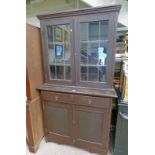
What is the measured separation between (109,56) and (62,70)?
0.64 m

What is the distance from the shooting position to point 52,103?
169 cm

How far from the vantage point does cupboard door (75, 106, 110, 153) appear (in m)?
1.51

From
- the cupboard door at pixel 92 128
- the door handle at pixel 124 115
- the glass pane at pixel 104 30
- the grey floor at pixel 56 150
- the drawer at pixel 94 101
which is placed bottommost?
the grey floor at pixel 56 150

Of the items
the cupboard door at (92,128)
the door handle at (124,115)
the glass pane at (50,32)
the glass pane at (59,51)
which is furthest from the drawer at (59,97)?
the glass pane at (50,32)

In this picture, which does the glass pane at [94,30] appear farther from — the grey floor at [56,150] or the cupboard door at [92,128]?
the grey floor at [56,150]

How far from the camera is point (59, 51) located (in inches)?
64.6

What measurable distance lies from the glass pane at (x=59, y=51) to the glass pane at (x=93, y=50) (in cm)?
19

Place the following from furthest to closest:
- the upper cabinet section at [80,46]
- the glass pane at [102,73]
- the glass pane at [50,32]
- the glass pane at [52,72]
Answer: the glass pane at [52,72]
the glass pane at [50,32]
the glass pane at [102,73]
the upper cabinet section at [80,46]

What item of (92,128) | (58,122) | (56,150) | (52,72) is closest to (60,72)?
(52,72)

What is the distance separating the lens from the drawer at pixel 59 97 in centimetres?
156

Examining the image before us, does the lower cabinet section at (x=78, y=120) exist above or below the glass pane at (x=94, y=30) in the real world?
below

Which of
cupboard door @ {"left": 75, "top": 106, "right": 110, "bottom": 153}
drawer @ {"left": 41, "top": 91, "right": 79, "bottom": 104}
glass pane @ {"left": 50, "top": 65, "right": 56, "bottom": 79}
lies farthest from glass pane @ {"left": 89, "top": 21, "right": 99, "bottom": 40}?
cupboard door @ {"left": 75, "top": 106, "right": 110, "bottom": 153}
